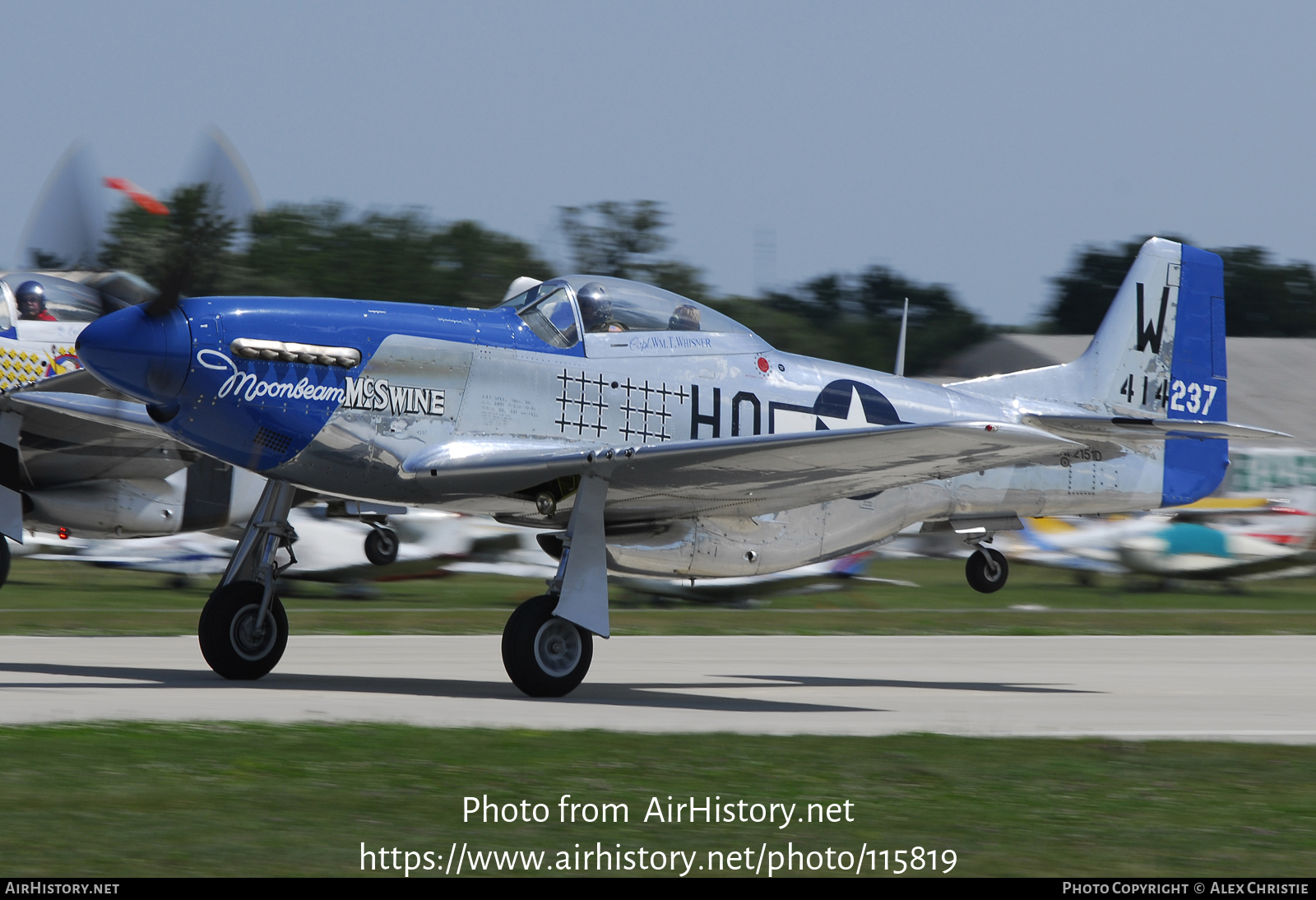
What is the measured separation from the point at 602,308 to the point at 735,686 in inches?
130

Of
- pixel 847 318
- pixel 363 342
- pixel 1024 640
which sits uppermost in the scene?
pixel 847 318

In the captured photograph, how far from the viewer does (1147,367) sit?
14.8 metres

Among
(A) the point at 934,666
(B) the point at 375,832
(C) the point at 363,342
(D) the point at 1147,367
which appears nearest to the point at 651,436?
(C) the point at 363,342

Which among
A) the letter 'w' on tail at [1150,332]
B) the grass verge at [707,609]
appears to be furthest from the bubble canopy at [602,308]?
the grass verge at [707,609]

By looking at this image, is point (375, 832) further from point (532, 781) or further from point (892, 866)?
point (892, 866)

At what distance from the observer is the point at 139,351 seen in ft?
29.9

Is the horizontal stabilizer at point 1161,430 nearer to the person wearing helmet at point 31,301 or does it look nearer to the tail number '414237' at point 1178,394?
the tail number '414237' at point 1178,394

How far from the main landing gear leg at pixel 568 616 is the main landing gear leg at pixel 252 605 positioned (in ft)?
6.46

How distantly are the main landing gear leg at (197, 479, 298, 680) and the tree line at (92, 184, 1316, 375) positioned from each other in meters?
32.0

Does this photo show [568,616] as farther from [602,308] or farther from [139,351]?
[139,351]

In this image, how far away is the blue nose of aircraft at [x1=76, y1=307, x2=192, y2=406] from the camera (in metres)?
9.10

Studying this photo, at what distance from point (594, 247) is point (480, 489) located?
197 feet

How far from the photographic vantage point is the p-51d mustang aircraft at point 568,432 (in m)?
9.30

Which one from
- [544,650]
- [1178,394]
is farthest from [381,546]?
[544,650]
